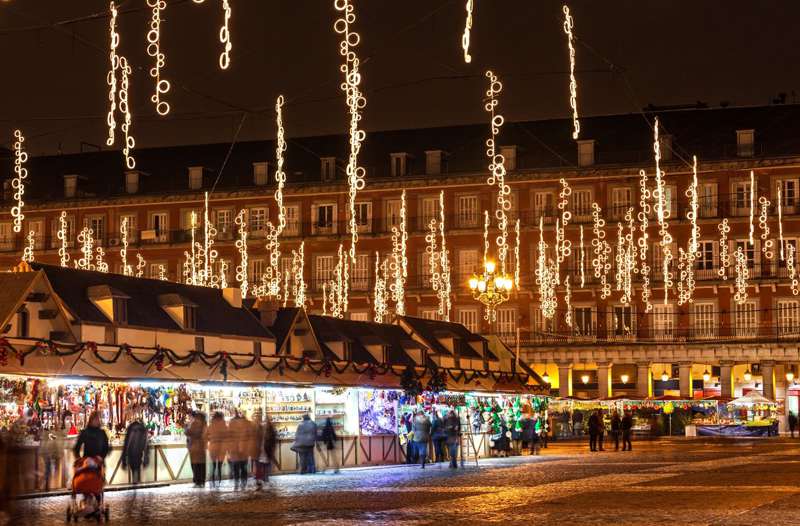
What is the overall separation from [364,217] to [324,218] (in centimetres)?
217

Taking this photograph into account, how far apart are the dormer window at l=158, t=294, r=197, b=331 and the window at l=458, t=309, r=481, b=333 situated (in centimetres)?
4474

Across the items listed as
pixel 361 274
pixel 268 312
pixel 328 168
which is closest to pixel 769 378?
pixel 361 274

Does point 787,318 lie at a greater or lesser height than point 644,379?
greater

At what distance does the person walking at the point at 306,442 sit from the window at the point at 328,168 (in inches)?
1838

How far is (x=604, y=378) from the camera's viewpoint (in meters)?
73.0

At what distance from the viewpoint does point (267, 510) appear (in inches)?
771

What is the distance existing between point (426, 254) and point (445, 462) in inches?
1495

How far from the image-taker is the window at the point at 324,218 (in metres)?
74.9

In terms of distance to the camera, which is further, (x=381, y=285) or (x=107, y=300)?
(x=381, y=285)

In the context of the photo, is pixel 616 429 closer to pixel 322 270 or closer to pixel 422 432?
pixel 422 432

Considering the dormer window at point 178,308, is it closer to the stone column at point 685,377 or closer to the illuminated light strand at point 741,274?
the illuminated light strand at point 741,274

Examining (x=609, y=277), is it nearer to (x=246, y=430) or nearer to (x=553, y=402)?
(x=553, y=402)

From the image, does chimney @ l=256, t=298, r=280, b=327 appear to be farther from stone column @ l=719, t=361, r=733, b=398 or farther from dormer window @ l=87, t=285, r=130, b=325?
stone column @ l=719, t=361, r=733, b=398

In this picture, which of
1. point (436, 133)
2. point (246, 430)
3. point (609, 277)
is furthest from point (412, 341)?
point (436, 133)
